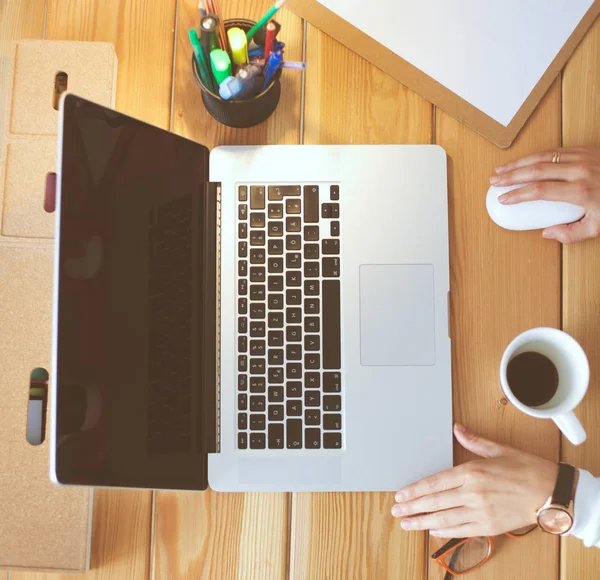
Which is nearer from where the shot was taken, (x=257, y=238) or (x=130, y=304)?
(x=130, y=304)

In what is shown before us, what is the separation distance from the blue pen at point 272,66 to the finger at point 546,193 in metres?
0.36

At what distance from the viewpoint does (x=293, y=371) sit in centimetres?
75

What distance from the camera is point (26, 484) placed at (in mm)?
742

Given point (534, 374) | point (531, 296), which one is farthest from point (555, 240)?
point (534, 374)

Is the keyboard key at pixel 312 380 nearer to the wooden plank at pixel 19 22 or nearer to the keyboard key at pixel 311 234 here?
the keyboard key at pixel 311 234

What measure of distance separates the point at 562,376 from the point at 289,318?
380 millimetres

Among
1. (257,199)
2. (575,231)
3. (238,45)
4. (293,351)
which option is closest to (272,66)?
(238,45)

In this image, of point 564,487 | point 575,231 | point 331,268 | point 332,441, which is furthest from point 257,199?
point 564,487

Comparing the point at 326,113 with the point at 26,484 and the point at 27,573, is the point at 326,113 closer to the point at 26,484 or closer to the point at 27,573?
the point at 26,484

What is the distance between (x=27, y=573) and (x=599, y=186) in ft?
3.25

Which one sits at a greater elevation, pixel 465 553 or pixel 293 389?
pixel 293 389

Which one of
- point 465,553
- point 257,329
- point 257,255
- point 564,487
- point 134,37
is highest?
point 134,37

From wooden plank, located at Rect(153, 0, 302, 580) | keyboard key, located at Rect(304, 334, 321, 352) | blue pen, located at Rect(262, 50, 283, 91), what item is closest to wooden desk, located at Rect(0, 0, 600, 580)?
wooden plank, located at Rect(153, 0, 302, 580)

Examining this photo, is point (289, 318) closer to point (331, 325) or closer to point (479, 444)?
point (331, 325)
